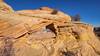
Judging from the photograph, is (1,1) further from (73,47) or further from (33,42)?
(73,47)

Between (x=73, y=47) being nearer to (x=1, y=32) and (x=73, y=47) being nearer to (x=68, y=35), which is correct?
(x=68, y=35)

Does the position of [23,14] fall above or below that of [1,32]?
above

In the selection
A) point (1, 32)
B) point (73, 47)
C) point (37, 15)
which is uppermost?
point (37, 15)

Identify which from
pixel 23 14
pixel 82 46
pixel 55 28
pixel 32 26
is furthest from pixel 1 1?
pixel 82 46

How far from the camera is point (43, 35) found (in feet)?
70.5

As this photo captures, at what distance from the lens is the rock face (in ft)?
62.8

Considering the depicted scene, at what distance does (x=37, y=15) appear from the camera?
21.8 m

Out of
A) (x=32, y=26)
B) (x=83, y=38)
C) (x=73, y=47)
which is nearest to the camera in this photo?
(x=32, y=26)

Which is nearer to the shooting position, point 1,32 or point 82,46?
point 1,32

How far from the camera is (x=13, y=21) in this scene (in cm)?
1956

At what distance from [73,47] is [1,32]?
22.6 ft

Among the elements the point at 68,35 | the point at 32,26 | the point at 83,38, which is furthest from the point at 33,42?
the point at 83,38

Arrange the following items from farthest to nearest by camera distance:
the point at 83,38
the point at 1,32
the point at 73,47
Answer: the point at 83,38
the point at 73,47
the point at 1,32

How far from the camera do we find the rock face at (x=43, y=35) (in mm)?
19141
